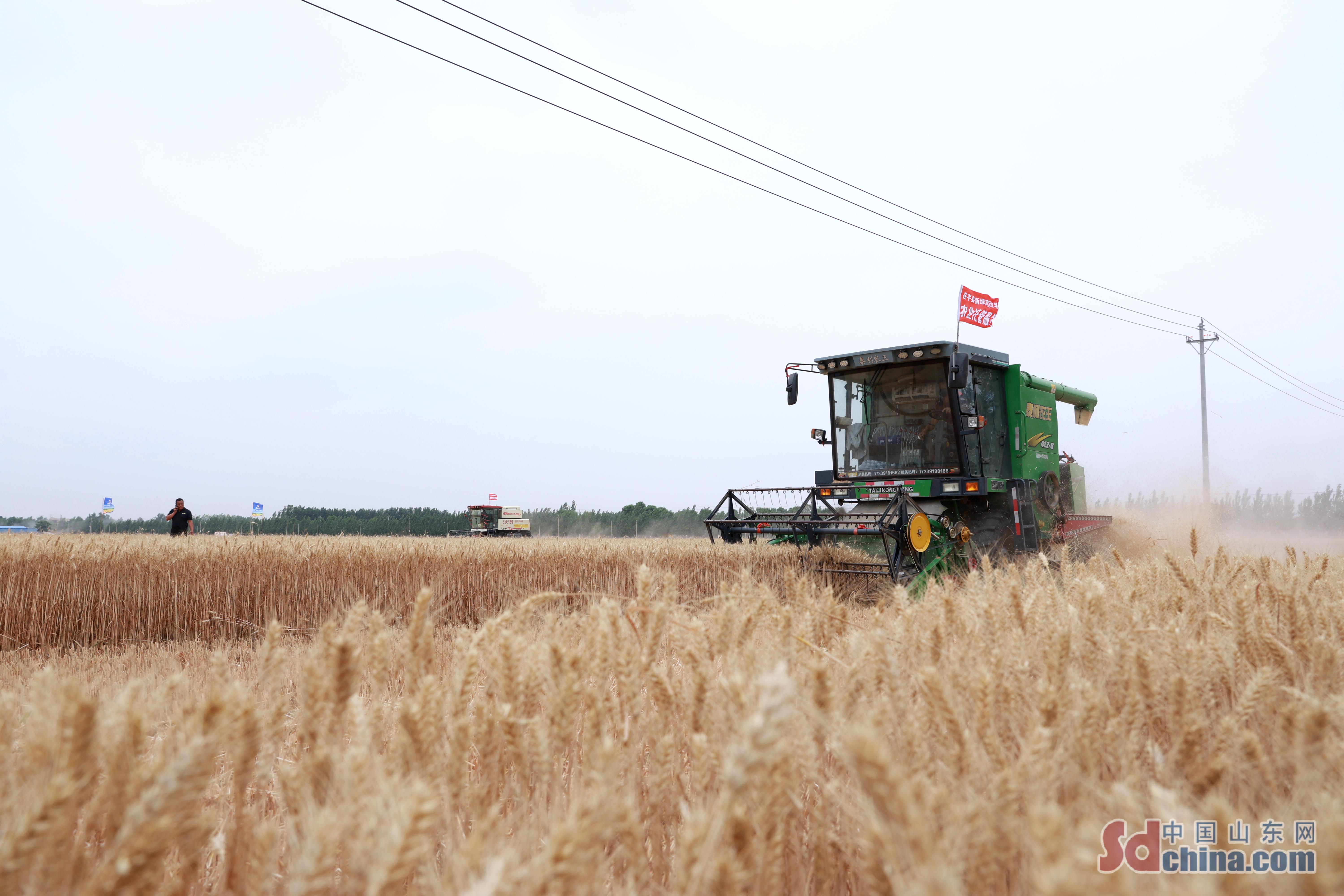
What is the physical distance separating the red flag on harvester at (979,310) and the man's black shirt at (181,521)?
48.5ft

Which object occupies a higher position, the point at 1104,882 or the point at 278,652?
the point at 278,652

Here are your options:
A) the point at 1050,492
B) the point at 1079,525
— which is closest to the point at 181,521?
the point at 1050,492

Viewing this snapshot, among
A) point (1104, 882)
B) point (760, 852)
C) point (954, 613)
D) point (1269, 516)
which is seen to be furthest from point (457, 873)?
point (1269, 516)

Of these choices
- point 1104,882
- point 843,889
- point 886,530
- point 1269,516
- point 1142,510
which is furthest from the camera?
point 1269,516

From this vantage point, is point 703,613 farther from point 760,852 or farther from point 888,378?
point 888,378

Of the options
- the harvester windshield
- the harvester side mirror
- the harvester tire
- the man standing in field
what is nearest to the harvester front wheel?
the harvester windshield

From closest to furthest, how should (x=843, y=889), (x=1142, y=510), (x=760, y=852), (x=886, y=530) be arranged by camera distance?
(x=760, y=852)
(x=843, y=889)
(x=886, y=530)
(x=1142, y=510)

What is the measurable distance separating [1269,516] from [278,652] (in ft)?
89.4

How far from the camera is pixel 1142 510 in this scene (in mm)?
16062

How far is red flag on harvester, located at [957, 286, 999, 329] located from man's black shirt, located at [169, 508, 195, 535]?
14.8 m

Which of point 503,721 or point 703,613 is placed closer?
point 503,721

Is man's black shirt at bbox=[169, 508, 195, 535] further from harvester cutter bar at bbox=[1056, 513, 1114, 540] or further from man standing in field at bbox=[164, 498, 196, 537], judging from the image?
harvester cutter bar at bbox=[1056, 513, 1114, 540]

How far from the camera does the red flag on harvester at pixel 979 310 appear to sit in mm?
10117

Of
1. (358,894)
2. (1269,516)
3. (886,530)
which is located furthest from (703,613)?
(1269,516)
